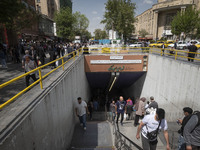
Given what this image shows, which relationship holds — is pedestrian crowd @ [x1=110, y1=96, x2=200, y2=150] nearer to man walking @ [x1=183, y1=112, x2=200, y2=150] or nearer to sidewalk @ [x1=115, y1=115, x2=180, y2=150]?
man walking @ [x1=183, y1=112, x2=200, y2=150]

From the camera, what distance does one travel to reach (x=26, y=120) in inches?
105

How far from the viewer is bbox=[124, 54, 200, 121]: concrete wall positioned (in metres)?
6.86

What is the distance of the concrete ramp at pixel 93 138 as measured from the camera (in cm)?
598

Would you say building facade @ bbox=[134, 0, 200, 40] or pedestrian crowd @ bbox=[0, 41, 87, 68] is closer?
pedestrian crowd @ bbox=[0, 41, 87, 68]

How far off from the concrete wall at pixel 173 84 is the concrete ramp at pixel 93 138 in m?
4.50

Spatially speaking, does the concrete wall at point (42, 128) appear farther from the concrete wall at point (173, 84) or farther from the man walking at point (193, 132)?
the concrete wall at point (173, 84)

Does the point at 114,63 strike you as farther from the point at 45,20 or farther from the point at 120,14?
the point at 45,20

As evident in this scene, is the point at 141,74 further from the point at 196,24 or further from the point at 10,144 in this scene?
the point at 196,24

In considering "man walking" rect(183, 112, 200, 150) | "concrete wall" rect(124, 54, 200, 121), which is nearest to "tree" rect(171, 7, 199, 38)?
"concrete wall" rect(124, 54, 200, 121)

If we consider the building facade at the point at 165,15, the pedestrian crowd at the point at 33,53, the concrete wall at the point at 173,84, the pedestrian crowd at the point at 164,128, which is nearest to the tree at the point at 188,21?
the building facade at the point at 165,15

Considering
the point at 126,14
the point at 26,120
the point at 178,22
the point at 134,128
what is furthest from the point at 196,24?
the point at 26,120

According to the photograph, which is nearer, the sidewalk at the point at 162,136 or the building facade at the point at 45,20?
the sidewalk at the point at 162,136

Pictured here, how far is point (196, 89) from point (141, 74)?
8.91 m

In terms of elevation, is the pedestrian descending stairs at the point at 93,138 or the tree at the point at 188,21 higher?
the tree at the point at 188,21
